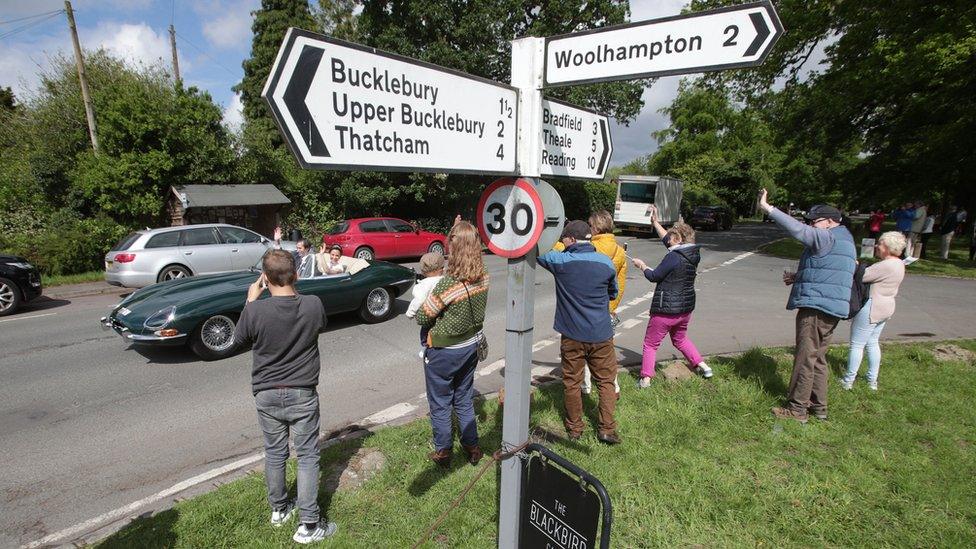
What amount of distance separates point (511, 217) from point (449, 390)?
5.86 feet

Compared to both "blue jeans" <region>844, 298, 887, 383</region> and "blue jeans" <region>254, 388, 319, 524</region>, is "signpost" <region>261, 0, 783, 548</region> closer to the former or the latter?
"blue jeans" <region>254, 388, 319, 524</region>

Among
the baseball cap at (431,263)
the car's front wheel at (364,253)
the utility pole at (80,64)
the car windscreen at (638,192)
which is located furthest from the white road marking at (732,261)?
the utility pole at (80,64)

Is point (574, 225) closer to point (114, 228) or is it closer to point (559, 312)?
point (559, 312)

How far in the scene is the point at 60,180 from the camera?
50.4 ft

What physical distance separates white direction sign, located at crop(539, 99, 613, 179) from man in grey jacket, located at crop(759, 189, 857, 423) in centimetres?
181

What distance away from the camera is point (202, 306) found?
585cm

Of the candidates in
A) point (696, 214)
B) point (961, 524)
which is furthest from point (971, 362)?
point (696, 214)

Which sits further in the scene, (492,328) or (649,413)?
(492,328)

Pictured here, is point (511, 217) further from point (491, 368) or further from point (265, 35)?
point (265, 35)

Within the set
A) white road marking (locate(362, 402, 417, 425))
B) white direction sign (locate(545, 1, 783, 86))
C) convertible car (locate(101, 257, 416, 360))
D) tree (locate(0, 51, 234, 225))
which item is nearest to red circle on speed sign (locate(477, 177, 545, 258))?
white direction sign (locate(545, 1, 783, 86))

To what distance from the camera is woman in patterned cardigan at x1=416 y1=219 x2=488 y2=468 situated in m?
3.24

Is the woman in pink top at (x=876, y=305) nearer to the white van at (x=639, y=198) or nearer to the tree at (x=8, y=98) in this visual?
the white van at (x=639, y=198)

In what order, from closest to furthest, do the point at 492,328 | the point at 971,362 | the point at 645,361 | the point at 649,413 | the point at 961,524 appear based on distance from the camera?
the point at 961,524 < the point at 649,413 < the point at 645,361 < the point at 971,362 < the point at 492,328

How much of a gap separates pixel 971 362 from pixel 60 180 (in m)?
22.5
